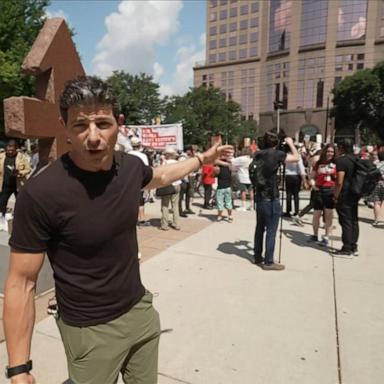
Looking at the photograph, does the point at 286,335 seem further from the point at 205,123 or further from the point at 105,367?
the point at 205,123

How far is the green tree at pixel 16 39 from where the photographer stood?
2386cm

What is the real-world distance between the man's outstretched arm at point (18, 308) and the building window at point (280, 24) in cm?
7321

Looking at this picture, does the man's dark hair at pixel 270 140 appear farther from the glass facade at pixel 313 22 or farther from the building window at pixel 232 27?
the building window at pixel 232 27

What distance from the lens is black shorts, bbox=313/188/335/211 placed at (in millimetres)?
5797

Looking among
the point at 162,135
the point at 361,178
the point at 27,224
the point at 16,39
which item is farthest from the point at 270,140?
the point at 16,39

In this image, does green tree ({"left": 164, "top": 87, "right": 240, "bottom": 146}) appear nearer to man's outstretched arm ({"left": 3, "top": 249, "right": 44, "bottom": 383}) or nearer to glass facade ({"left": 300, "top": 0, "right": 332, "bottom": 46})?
glass facade ({"left": 300, "top": 0, "right": 332, "bottom": 46})

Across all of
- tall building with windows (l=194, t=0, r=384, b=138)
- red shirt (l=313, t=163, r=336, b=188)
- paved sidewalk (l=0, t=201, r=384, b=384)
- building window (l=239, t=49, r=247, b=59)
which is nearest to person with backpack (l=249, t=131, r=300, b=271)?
paved sidewalk (l=0, t=201, r=384, b=384)

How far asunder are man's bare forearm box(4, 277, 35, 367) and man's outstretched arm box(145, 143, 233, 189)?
791 mm

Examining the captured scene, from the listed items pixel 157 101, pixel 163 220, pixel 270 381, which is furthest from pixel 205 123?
pixel 270 381

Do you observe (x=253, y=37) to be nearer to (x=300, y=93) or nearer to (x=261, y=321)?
(x=300, y=93)

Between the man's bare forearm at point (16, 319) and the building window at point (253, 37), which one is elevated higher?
the building window at point (253, 37)

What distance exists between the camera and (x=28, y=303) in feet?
4.37

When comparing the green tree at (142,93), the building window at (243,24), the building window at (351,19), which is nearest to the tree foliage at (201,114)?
the green tree at (142,93)

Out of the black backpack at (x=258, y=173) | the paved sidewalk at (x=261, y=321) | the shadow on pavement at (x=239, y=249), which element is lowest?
the shadow on pavement at (x=239, y=249)
